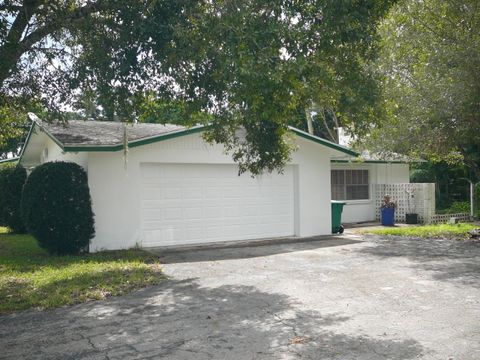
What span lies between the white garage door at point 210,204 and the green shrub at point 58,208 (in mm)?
1696

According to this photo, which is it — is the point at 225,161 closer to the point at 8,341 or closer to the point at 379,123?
the point at 379,123

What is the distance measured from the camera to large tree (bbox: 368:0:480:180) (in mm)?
12234

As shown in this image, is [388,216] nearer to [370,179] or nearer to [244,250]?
[370,179]

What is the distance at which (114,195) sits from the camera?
12195 mm

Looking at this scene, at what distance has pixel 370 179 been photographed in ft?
68.4

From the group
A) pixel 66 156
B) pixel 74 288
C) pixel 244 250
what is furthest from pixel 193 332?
pixel 66 156

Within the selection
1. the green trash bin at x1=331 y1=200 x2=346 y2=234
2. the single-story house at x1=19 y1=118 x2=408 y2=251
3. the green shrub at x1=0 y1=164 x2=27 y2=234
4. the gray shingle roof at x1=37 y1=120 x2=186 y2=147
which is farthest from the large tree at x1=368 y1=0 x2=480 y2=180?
the green shrub at x1=0 y1=164 x2=27 y2=234

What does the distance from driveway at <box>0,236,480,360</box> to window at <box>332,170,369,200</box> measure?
9.74 meters

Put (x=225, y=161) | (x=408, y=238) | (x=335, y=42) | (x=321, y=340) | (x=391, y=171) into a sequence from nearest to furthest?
(x=321, y=340)
(x=335, y=42)
(x=225, y=161)
(x=408, y=238)
(x=391, y=171)

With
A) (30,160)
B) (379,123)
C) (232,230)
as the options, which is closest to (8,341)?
(379,123)

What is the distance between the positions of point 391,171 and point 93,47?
16.1 meters

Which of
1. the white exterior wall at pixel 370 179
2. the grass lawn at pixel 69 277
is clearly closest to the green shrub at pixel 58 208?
the grass lawn at pixel 69 277

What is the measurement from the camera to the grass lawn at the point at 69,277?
7.49 m

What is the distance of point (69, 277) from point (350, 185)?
1408 centimetres
